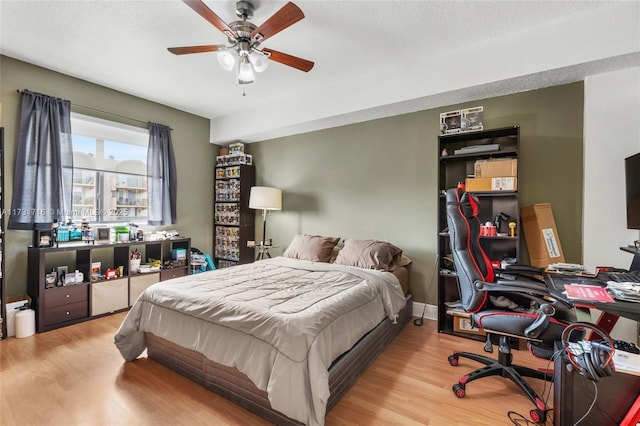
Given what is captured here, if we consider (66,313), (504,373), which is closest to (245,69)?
(504,373)

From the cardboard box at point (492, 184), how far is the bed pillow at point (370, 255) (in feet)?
3.41

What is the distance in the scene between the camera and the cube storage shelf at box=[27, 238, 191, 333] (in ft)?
9.49

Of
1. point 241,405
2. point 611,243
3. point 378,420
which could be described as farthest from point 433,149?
point 241,405

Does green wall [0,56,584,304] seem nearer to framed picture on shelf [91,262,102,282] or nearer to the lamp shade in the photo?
the lamp shade

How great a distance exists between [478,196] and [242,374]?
2.70 meters

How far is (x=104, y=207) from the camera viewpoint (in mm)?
3717

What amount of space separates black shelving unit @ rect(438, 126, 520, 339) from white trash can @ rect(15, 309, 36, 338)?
4.04 metres

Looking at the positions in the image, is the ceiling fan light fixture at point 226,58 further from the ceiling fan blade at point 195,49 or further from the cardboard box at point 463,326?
the cardboard box at point 463,326

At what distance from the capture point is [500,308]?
2.00m

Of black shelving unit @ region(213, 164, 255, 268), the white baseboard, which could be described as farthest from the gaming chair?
black shelving unit @ region(213, 164, 255, 268)

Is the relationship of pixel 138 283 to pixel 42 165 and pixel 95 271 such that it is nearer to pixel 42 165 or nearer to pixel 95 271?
pixel 95 271

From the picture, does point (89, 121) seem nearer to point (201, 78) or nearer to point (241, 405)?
point (201, 78)

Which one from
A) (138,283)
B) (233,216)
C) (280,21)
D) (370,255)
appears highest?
(280,21)

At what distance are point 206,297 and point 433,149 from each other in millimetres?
2794
